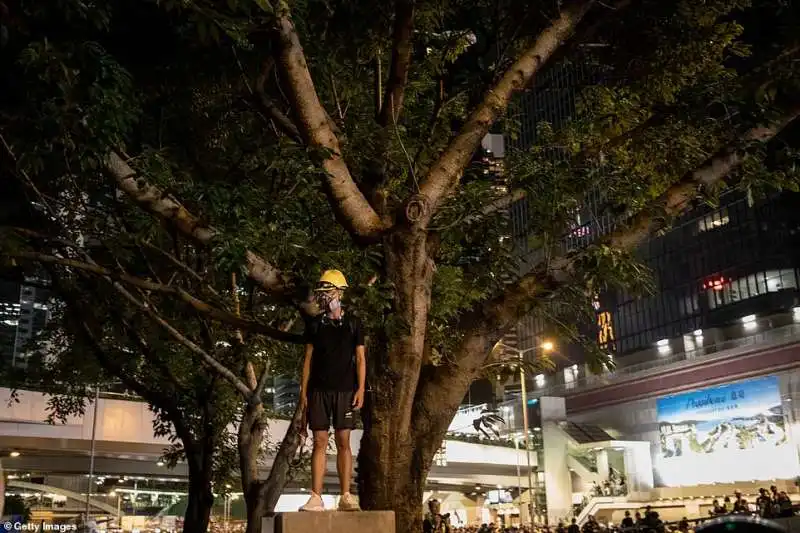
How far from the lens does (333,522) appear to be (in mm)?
5324

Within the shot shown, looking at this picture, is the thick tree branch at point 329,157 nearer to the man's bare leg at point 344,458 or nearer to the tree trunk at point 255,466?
the man's bare leg at point 344,458

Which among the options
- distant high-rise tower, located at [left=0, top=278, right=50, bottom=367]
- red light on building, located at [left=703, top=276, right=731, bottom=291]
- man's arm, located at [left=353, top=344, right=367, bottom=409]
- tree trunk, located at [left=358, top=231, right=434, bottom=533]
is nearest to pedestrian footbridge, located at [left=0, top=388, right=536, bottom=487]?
distant high-rise tower, located at [left=0, top=278, right=50, bottom=367]

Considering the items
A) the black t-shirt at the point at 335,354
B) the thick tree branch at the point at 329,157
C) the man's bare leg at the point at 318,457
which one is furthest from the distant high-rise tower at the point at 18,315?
the man's bare leg at the point at 318,457

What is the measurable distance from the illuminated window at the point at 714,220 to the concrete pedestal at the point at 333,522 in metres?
56.1

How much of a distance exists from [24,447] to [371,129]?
22281 mm

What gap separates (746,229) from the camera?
181 feet

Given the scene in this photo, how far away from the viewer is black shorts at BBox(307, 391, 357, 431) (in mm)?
5848

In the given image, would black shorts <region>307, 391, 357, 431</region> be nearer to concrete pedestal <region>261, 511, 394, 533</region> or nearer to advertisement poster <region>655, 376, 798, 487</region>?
concrete pedestal <region>261, 511, 394, 533</region>

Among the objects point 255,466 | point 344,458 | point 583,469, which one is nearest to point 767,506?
point 255,466

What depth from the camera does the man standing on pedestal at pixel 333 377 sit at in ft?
19.3

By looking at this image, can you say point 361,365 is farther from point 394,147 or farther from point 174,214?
point 394,147

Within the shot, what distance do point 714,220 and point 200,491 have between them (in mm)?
52568

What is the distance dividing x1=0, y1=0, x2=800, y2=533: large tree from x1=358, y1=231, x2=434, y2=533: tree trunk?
18 millimetres

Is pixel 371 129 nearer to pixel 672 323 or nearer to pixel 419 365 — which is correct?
pixel 419 365
